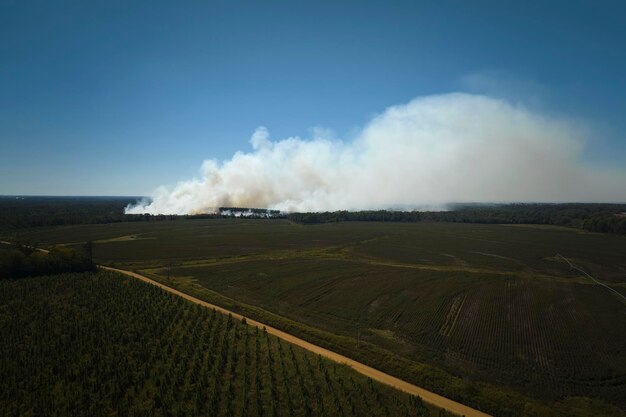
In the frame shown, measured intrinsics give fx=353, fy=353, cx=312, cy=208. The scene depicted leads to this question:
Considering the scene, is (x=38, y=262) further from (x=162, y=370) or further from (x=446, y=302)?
(x=446, y=302)

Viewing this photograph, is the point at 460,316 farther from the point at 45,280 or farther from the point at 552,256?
the point at 45,280

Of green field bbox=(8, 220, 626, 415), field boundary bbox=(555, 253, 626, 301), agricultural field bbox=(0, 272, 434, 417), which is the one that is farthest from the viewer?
field boundary bbox=(555, 253, 626, 301)

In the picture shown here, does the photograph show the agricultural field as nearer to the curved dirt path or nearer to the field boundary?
the curved dirt path

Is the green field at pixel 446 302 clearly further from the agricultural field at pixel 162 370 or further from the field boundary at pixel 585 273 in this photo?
the agricultural field at pixel 162 370

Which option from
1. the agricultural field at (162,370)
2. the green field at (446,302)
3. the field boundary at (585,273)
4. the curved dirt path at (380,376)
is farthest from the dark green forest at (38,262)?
the field boundary at (585,273)

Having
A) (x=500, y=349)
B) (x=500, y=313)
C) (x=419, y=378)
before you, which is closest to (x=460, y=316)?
(x=500, y=313)

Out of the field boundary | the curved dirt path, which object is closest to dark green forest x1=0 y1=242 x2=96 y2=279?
the curved dirt path

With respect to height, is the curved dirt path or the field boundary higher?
the field boundary
